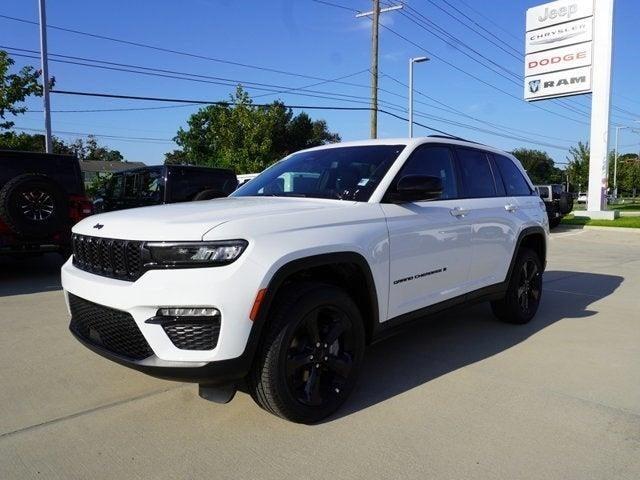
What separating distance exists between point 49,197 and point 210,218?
5432 mm

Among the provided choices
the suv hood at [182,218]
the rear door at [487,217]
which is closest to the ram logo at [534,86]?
the rear door at [487,217]

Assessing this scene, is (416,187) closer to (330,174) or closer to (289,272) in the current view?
(330,174)

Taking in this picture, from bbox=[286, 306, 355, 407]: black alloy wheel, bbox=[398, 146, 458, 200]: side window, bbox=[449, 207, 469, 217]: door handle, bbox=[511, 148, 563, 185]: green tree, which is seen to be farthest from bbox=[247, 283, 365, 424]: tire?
bbox=[511, 148, 563, 185]: green tree

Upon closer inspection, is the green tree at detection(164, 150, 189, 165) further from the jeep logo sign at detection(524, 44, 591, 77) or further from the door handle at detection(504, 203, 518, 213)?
the door handle at detection(504, 203, 518, 213)

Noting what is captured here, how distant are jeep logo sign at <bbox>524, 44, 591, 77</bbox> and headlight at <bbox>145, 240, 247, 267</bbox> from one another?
2698 cm

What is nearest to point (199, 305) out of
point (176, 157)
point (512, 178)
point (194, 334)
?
point (194, 334)

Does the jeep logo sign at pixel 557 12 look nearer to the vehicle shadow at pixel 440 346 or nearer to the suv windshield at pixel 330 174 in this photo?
the vehicle shadow at pixel 440 346

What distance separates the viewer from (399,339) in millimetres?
5242

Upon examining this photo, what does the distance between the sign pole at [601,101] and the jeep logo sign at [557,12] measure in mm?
525

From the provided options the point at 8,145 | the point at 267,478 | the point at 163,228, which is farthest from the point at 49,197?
the point at 8,145

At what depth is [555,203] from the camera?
2177 centimetres

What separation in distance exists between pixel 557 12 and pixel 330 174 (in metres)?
26.7

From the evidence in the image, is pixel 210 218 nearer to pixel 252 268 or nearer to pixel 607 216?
pixel 252 268

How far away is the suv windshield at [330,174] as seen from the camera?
406 centimetres
